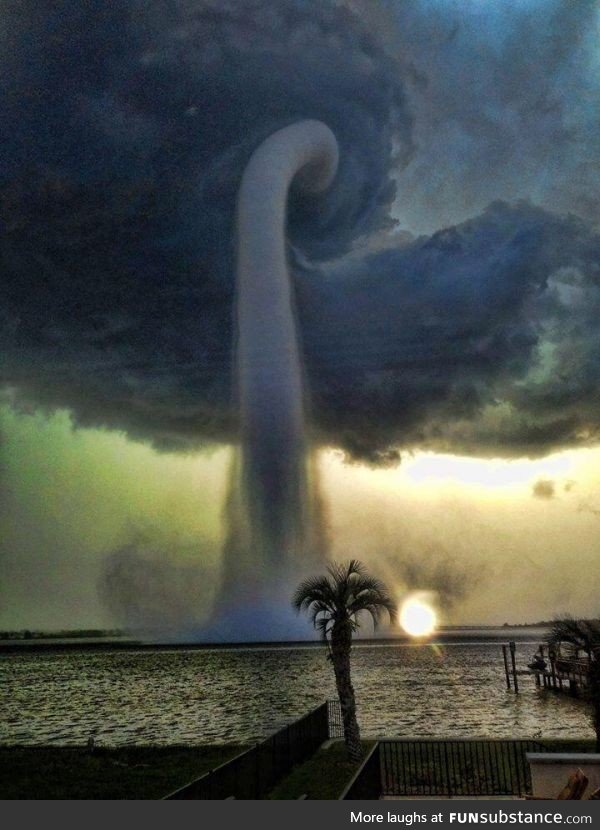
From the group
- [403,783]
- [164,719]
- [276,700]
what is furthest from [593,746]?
[276,700]

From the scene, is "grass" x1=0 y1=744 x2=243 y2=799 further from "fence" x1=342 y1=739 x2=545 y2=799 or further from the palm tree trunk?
"fence" x1=342 y1=739 x2=545 y2=799

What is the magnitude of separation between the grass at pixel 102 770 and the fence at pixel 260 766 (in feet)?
10.6

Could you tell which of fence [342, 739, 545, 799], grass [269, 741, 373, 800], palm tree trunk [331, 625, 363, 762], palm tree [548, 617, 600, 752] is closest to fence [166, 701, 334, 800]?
grass [269, 741, 373, 800]

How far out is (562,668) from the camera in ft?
183

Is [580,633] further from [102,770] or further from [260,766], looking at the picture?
[102,770]

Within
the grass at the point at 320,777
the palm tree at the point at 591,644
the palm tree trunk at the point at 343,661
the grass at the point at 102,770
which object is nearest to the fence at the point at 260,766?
the grass at the point at 320,777

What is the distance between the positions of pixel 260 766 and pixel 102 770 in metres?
9.48

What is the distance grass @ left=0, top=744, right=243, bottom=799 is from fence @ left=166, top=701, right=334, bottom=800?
3.23 meters

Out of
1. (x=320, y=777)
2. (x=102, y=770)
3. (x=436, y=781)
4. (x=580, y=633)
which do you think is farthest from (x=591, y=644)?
(x=102, y=770)

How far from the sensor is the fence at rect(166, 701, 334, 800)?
10.4 m

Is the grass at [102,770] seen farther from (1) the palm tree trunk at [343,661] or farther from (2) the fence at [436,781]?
(2) the fence at [436,781]

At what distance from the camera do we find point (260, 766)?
543 inches

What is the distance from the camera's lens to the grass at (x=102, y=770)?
17.5 meters

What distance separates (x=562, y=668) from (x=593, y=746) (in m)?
37.8
